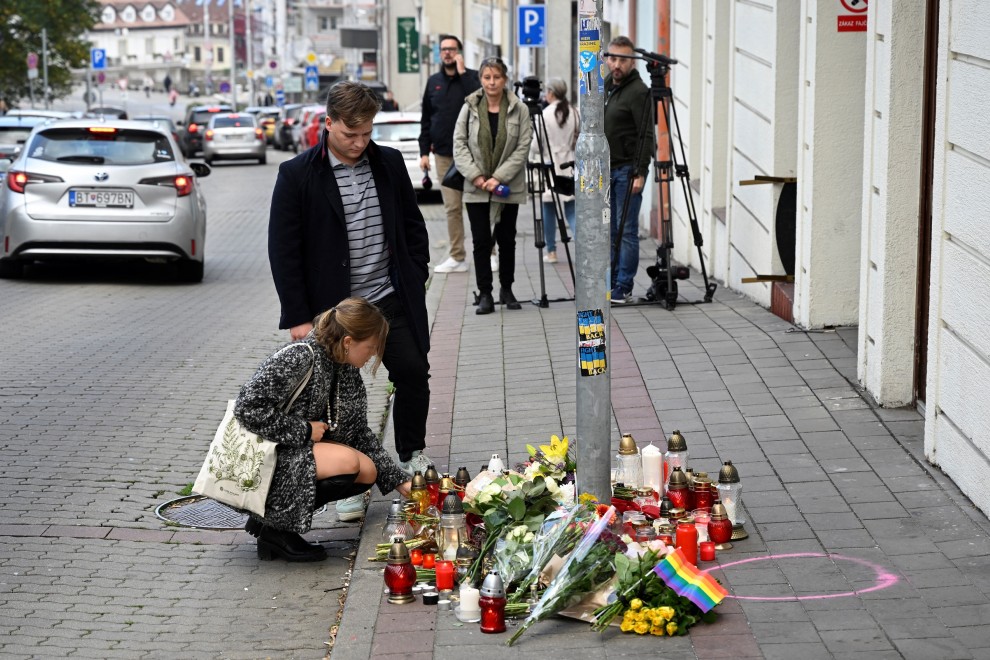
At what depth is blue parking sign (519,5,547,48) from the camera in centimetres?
2148

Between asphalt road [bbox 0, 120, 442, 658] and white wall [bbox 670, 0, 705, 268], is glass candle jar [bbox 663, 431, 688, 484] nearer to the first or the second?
asphalt road [bbox 0, 120, 442, 658]

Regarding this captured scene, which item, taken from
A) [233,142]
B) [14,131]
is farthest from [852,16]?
[233,142]

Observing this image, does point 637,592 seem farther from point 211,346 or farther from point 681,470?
point 211,346

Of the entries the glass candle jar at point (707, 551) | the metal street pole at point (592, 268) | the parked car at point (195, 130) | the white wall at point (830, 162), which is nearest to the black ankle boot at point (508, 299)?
the white wall at point (830, 162)

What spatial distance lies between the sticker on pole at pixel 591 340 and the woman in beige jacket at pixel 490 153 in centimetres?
555

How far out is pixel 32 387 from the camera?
9773mm

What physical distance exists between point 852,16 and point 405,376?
4.44m

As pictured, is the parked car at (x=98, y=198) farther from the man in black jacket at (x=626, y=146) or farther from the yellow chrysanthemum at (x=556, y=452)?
the yellow chrysanthemum at (x=556, y=452)

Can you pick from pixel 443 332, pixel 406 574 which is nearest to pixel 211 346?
pixel 443 332

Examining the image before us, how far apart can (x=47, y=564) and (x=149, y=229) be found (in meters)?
9.35

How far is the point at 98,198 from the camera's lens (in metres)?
15.0

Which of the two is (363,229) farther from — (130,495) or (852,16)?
(852,16)

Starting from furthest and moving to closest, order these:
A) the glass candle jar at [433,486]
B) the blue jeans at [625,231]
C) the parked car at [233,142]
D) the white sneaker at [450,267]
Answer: the parked car at [233,142] → the white sneaker at [450,267] → the blue jeans at [625,231] → the glass candle jar at [433,486]

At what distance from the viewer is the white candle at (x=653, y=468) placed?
6.26m
